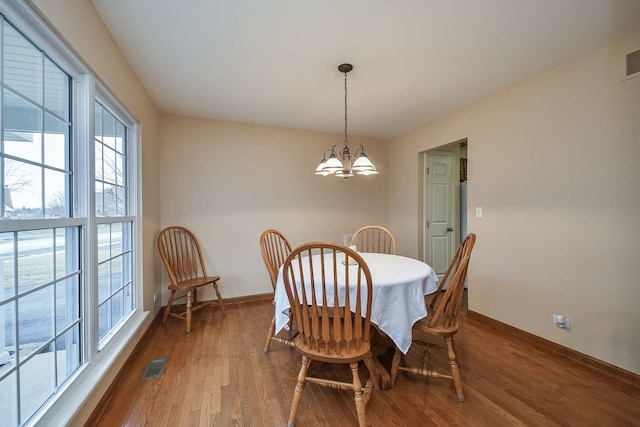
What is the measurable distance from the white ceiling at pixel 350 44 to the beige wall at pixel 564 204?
0.26 meters

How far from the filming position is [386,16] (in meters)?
1.58

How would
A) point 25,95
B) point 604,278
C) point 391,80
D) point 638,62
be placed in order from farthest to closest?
point 391,80 → point 604,278 → point 638,62 → point 25,95

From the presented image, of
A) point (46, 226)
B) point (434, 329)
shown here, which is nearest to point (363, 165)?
point (434, 329)

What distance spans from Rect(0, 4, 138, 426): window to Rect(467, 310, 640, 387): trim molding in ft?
10.8

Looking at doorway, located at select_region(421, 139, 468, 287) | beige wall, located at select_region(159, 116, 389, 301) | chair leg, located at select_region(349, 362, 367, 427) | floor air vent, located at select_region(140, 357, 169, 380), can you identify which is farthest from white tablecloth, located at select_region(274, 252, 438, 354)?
doorway, located at select_region(421, 139, 468, 287)

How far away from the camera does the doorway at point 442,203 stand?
3.71 m

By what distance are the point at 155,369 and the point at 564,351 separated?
10.5 ft

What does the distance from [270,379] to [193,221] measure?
214cm

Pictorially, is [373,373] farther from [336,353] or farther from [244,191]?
[244,191]

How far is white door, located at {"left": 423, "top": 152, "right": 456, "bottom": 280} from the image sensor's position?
3.72 meters

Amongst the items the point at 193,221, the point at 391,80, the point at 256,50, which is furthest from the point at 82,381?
the point at 391,80

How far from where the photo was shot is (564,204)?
83.8 inches

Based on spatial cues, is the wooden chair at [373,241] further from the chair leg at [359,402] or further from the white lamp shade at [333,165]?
the chair leg at [359,402]

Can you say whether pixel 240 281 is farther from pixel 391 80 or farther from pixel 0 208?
pixel 391 80
